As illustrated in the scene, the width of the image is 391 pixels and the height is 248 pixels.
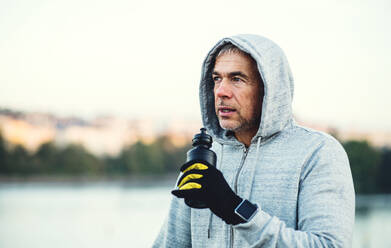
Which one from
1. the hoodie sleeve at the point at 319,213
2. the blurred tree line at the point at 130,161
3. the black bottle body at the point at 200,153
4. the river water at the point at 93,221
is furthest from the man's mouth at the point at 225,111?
the blurred tree line at the point at 130,161

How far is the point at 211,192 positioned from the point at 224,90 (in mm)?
717

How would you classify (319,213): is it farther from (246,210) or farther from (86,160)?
(86,160)

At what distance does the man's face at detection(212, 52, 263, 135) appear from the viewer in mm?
2551

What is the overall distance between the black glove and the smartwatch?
0.02 m

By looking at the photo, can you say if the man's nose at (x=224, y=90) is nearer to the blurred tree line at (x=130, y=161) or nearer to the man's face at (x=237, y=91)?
the man's face at (x=237, y=91)

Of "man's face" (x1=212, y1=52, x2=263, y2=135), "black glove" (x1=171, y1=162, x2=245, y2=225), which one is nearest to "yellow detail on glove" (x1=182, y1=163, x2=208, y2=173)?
"black glove" (x1=171, y1=162, x2=245, y2=225)

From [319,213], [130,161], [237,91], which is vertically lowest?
[130,161]

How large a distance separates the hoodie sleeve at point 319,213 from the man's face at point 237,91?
1.56ft

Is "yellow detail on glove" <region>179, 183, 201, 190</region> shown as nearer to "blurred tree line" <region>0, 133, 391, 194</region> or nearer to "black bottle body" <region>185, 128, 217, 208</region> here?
"black bottle body" <region>185, 128, 217, 208</region>

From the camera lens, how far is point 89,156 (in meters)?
87.2

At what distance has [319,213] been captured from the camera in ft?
6.95

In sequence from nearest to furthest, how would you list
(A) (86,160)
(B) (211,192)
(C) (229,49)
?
(B) (211,192) < (C) (229,49) < (A) (86,160)

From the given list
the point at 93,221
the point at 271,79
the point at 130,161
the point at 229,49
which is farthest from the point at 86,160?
the point at 271,79

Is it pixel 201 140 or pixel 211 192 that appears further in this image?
pixel 201 140
